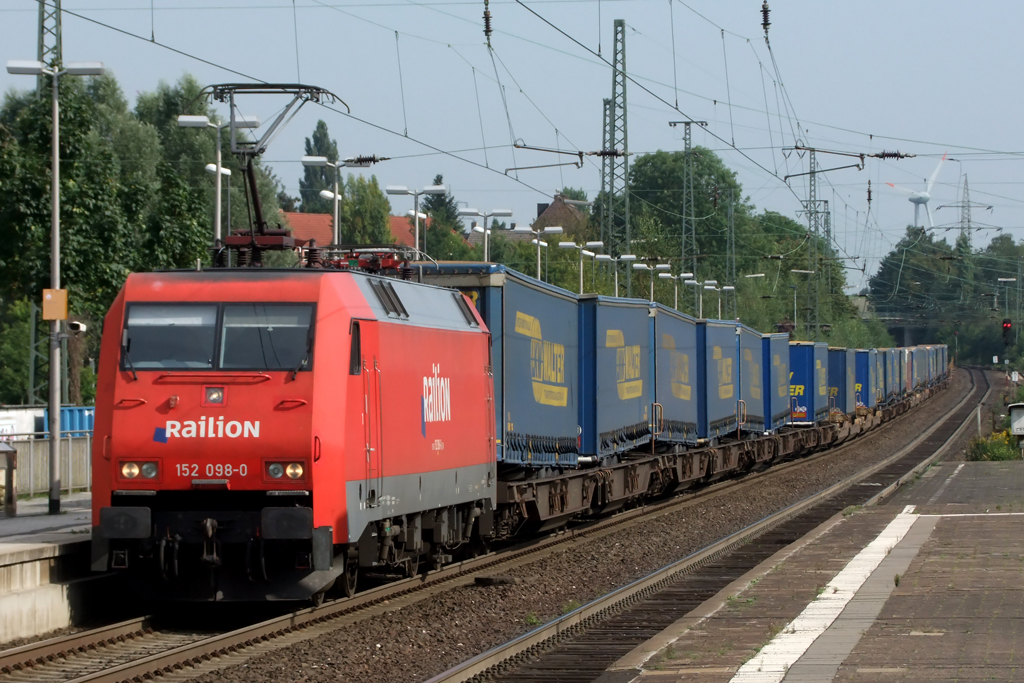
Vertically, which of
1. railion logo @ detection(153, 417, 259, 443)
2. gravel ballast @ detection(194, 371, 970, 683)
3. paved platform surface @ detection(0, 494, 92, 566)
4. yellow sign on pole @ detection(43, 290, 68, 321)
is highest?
yellow sign on pole @ detection(43, 290, 68, 321)

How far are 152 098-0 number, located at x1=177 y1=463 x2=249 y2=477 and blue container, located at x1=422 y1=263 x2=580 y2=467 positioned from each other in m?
5.37

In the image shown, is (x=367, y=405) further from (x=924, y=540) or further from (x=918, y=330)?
(x=918, y=330)

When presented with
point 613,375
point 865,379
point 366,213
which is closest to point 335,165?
point 613,375

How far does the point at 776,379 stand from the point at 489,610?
24.3 meters

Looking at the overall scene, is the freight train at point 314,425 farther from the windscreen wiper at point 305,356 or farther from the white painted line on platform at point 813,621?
the white painted line on platform at point 813,621

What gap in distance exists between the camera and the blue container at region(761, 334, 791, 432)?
1388 inches

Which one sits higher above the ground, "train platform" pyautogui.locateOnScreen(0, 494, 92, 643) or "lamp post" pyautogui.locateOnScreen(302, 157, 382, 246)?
"lamp post" pyautogui.locateOnScreen(302, 157, 382, 246)

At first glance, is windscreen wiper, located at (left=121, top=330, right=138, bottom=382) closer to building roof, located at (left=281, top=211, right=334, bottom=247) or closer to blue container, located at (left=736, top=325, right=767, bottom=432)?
blue container, located at (left=736, top=325, right=767, bottom=432)

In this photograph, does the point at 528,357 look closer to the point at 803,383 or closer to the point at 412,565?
the point at 412,565

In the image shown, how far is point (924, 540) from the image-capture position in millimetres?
16266

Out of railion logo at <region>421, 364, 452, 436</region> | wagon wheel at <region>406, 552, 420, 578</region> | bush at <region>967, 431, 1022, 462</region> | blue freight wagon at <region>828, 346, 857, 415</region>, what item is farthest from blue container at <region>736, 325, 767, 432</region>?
railion logo at <region>421, 364, 452, 436</region>

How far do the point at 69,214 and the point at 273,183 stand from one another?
121ft

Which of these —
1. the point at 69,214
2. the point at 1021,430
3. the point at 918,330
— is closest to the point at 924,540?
the point at 69,214

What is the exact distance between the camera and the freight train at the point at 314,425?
10914mm
